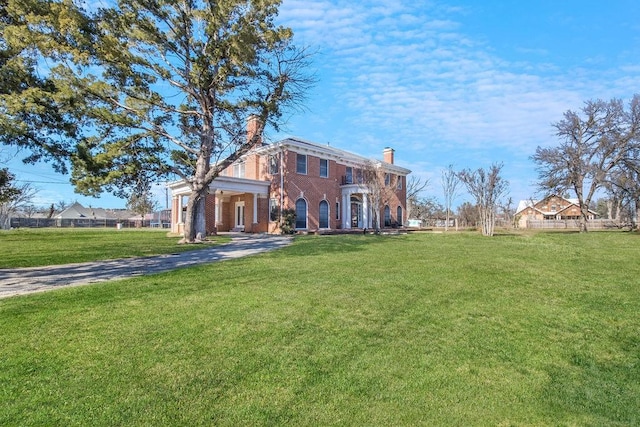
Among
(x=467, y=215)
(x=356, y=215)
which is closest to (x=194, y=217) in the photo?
(x=356, y=215)

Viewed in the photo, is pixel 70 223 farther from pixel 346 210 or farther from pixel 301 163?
pixel 346 210

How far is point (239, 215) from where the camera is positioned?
2570cm

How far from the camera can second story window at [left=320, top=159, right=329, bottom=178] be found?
24.9 meters

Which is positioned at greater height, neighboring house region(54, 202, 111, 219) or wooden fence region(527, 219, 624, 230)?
neighboring house region(54, 202, 111, 219)

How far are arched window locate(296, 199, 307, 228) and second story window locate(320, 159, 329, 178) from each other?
8.78 feet

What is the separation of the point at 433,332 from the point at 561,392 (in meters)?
1.38

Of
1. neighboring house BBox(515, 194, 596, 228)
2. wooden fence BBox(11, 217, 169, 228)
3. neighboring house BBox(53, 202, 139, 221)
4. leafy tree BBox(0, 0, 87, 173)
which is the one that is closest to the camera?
leafy tree BBox(0, 0, 87, 173)

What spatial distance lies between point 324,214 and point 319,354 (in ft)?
69.9

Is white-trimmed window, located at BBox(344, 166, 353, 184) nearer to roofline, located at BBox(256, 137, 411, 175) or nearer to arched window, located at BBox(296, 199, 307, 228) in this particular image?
roofline, located at BBox(256, 137, 411, 175)

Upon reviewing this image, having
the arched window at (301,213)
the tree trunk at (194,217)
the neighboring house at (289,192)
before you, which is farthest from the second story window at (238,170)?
the tree trunk at (194,217)

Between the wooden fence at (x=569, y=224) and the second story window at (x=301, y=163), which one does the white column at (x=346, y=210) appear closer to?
the second story window at (x=301, y=163)

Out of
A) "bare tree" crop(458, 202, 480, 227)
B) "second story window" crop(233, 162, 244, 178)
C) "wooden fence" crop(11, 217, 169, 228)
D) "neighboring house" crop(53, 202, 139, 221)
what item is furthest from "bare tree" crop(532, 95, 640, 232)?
"neighboring house" crop(53, 202, 139, 221)

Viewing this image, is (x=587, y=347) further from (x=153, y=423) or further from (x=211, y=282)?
(x=211, y=282)

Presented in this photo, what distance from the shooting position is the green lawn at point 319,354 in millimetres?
2857
